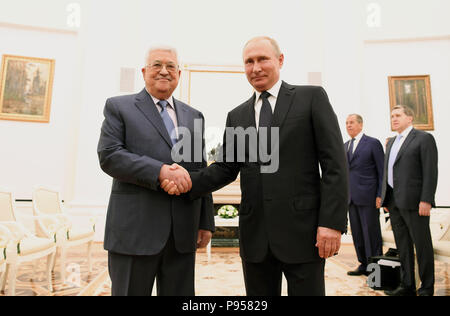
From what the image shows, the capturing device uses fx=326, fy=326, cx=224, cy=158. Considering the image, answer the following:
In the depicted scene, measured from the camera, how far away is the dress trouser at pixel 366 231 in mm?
4340

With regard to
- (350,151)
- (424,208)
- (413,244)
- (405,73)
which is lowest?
(413,244)

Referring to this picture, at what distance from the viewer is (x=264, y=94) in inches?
72.7

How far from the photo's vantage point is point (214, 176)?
1851 mm

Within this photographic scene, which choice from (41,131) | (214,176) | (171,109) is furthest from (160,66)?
(41,131)

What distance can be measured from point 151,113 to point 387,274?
340cm

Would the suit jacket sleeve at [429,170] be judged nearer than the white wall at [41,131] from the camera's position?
Yes

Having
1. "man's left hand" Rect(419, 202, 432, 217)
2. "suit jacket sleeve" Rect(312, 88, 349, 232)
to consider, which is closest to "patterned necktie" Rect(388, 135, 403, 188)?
"man's left hand" Rect(419, 202, 432, 217)

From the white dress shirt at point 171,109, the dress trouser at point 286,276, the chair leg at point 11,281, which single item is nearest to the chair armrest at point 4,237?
the chair leg at point 11,281

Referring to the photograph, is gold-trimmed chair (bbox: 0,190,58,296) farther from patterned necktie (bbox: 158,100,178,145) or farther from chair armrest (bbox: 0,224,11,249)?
patterned necktie (bbox: 158,100,178,145)

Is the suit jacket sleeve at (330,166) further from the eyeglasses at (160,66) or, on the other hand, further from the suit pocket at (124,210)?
the suit pocket at (124,210)

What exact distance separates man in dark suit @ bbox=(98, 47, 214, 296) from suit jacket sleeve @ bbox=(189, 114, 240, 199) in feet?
0.22

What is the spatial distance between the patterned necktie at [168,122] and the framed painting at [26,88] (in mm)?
6493

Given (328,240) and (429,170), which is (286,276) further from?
(429,170)
